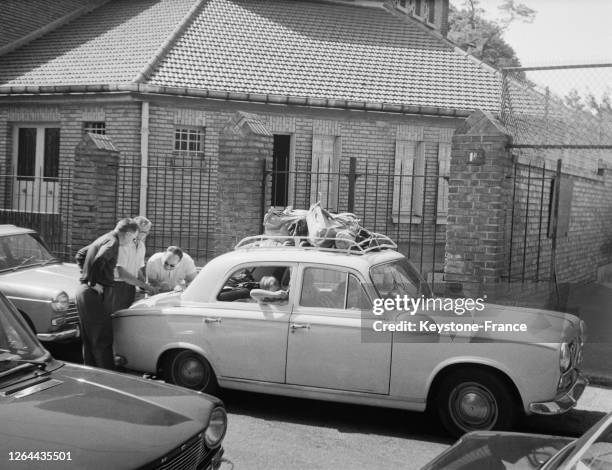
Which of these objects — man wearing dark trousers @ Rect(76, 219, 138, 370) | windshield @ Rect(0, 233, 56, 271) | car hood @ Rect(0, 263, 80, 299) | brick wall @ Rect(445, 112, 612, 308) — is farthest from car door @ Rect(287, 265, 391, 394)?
windshield @ Rect(0, 233, 56, 271)

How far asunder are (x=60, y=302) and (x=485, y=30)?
37.0 metres

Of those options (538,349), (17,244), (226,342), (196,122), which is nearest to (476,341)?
(538,349)

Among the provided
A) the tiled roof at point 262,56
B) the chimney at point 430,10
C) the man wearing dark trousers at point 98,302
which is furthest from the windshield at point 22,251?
the chimney at point 430,10

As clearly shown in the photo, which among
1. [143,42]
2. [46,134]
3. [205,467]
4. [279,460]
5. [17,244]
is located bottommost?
[279,460]

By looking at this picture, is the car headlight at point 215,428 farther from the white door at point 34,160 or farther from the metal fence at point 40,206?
the white door at point 34,160

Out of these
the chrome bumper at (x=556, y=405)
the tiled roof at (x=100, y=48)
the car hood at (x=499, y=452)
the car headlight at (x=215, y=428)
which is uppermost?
the tiled roof at (x=100, y=48)

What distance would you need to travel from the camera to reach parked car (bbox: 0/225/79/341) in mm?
7758

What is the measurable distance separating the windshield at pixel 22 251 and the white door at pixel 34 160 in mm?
8777

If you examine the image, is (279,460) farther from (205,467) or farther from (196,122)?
(196,122)

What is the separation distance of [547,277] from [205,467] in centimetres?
860

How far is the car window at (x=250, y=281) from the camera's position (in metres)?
6.37

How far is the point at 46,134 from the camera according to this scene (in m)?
18.0

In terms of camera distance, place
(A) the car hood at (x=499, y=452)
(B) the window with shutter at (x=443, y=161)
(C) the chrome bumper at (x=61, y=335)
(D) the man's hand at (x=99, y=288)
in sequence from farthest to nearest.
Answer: (B) the window with shutter at (x=443, y=161)
(C) the chrome bumper at (x=61, y=335)
(D) the man's hand at (x=99, y=288)
(A) the car hood at (x=499, y=452)

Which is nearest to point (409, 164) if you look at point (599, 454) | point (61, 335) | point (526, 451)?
point (61, 335)
